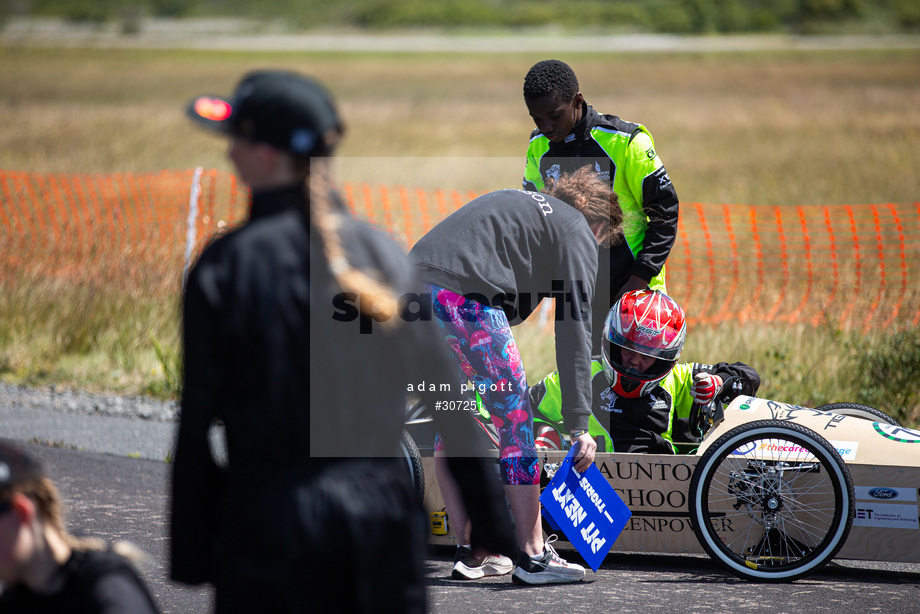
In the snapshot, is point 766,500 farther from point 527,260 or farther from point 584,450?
point 527,260

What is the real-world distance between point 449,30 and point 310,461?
327 ft

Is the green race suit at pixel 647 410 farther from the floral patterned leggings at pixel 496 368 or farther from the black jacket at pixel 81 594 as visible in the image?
the black jacket at pixel 81 594

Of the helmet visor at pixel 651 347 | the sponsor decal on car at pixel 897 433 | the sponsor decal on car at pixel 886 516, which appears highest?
the helmet visor at pixel 651 347

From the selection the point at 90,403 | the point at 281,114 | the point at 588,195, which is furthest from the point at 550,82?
the point at 90,403

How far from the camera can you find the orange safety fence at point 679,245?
10320mm

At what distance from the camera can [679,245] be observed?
1589 centimetres

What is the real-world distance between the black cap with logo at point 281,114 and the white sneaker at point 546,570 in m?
2.82

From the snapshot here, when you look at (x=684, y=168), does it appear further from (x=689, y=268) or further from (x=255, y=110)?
(x=255, y=110)

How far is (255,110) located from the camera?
2.16 metres

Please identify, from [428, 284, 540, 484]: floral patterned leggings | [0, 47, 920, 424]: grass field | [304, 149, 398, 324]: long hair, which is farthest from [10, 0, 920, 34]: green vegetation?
[304, 149, 398, 324]: long hair

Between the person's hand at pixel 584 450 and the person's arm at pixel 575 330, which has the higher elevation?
the person's arm at pixel 575 330

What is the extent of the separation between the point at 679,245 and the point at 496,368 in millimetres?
12054

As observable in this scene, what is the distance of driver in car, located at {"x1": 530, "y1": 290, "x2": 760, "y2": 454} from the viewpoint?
16.1 feet

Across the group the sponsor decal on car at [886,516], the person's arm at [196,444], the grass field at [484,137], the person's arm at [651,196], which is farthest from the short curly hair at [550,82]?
the person's arm at [196,444]
